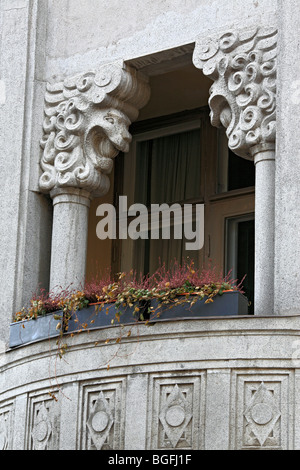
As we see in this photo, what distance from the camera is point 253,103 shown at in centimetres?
1842

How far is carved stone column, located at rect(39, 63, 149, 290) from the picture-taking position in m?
19.5

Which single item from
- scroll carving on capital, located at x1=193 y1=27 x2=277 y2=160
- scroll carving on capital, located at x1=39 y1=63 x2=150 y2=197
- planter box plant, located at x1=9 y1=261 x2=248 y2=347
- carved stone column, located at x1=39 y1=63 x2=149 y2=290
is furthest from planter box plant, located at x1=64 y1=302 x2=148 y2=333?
scroll carving on capital, located at x1=193 y1=27 x2=277 y2=160

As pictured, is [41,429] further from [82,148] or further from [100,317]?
A: [82,148]

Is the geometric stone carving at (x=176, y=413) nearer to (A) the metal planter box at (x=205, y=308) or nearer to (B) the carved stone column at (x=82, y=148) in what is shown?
(A) the metal planter box at (x=205, y=308)

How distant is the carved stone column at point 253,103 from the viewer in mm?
18047

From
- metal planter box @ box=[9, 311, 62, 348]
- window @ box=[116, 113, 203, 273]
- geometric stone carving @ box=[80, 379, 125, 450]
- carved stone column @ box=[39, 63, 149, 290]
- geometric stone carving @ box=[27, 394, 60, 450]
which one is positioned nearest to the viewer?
geometric stone carving @ box=[80, 379, 125, 450]

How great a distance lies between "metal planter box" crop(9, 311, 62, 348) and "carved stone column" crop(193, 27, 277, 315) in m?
2.28

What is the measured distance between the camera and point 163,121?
22.4 metres

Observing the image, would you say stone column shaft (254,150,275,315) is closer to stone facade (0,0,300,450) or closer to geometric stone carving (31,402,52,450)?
stone facade (0,0,300,450)

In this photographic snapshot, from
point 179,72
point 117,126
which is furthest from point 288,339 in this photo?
point 179,72

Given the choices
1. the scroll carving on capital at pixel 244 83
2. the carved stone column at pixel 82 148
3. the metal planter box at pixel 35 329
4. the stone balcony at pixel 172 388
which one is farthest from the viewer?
the carved stone column at pixel 82 148

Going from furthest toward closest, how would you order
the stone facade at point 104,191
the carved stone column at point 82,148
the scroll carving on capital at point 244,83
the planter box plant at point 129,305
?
1. the carved stone column at point 82,148
2. the scroll carving on capital at point 244,83
3. the planter box plant at point 129,305
4. the stone facade at point 104,191

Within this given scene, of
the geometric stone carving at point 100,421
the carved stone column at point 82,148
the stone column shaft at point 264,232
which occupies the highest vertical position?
the carved stone column at point 82,148

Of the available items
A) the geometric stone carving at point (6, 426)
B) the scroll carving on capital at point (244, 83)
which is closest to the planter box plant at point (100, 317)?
the geometric stone carving at point (6, 426)
